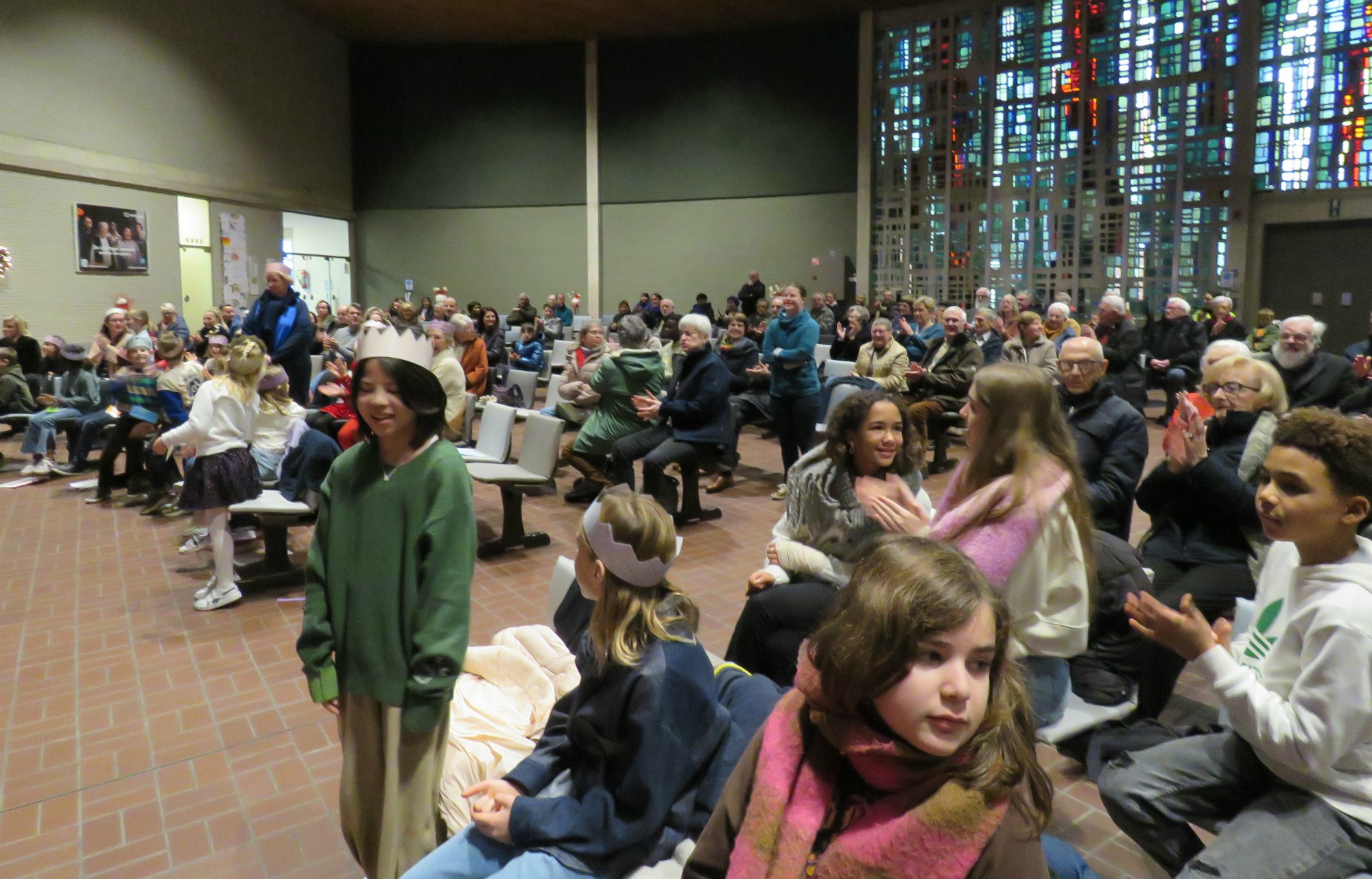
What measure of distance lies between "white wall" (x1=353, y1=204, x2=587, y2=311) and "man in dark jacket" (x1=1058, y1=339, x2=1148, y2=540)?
61.4ft

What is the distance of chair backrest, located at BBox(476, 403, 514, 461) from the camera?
6.94 metres

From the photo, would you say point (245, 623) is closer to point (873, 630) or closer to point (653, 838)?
point (653, 838)

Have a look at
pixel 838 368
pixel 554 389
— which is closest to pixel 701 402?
pixel 554 389

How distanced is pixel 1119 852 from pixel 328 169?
2243cm

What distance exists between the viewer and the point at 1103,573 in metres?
3.09

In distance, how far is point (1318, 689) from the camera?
1.87 meters

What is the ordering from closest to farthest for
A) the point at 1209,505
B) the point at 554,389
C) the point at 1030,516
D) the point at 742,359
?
the point at 1030,516, the point at 1209,505, the point at 742,359, the point at 554,389

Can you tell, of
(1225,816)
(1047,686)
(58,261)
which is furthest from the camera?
(58,261)

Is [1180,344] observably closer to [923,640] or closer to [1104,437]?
[1104,437]

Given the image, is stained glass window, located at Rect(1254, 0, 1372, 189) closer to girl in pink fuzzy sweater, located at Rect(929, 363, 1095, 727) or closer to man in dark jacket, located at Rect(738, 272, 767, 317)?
man in dark jacket, located at Rect(738, 272, 767, 317)

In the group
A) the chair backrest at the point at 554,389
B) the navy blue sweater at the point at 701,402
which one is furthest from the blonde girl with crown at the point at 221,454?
the chair backrest at the point at 554,389

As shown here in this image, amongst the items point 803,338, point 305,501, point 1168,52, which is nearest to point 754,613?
point 305,501

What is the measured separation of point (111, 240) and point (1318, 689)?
18447mm

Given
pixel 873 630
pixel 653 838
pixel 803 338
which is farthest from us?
pixel 803 338
